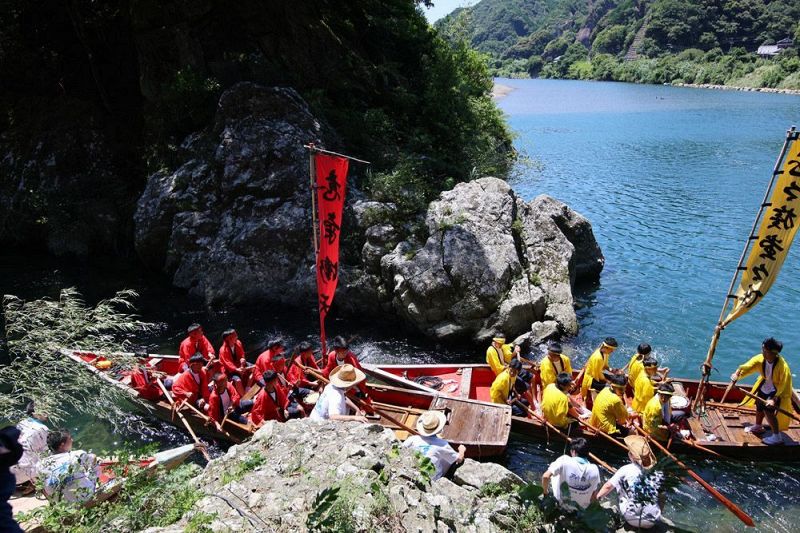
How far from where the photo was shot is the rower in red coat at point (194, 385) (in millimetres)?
11727

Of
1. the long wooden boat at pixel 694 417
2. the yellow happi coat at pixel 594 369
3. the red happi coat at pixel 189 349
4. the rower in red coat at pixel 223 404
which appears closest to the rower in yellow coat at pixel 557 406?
the long wooden boat at pixel 694 417

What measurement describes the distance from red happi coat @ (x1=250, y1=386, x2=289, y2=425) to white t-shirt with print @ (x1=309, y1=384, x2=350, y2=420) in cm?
147

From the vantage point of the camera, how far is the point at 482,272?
1611 centimetres

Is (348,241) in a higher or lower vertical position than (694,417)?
higher

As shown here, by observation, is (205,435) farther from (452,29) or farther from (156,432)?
(452,29)

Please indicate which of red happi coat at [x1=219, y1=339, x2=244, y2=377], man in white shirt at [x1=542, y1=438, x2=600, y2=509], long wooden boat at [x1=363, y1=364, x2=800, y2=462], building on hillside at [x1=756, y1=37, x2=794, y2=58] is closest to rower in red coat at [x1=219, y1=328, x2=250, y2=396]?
red happi coat at [x1=219, y1=339, x2=244, y2=377]

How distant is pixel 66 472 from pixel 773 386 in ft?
38.1

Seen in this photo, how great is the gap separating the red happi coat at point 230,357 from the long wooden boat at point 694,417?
2958 millimetres

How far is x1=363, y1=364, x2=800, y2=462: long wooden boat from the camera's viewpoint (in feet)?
34.5

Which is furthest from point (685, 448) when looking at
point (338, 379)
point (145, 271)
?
point (145, 271)

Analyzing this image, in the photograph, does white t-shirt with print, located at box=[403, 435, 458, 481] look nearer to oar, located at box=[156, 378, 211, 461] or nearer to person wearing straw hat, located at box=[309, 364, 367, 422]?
person wearing straw hat, located at box=[309, 364, 367, 422]

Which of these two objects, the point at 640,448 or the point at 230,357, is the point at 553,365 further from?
the point at 230,357

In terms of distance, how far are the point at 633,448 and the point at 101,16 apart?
84.0ft

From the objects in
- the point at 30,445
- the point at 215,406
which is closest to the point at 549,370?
the point at 215,406
